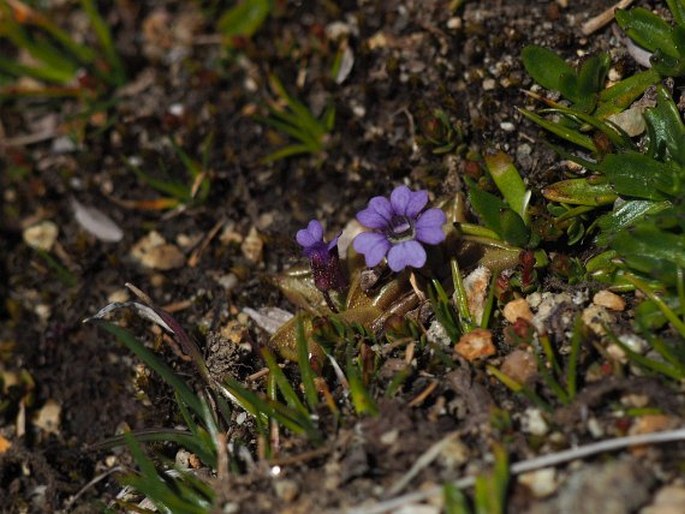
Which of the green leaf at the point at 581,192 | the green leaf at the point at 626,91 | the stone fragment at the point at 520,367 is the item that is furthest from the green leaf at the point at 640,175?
the stone fragment at the point at 520,367

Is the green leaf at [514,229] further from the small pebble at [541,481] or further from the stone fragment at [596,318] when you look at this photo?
the small pebble at [541,481]

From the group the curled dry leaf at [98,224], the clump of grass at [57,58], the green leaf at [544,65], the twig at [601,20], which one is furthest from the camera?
the clump of grass at [57,58]

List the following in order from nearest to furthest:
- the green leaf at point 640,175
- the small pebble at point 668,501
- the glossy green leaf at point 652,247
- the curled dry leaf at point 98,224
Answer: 1. the small pebble at point 668,501
2. the glossy green leaf at point 652,247
3. the green leaf at point 640,175
4. the curled dry leaf at point 98,224

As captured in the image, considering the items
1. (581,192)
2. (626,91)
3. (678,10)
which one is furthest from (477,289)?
(678,10)

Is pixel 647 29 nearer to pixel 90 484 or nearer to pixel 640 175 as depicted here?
pixel 640 175

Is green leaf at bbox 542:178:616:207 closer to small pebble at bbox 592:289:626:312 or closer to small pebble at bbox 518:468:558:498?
small pebble at bbox 592:289:626:312

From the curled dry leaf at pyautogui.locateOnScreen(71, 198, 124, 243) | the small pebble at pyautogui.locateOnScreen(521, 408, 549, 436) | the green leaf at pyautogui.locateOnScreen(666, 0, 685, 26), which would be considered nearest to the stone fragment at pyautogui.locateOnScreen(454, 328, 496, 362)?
the small pebble at pyautogui.locateOnScreen(521, 408, 549, 436)
